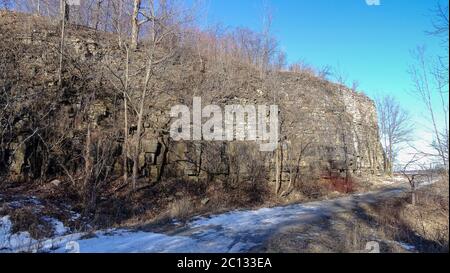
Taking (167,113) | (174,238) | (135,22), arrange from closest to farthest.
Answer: (174,238) < (135,22) < (167,113)

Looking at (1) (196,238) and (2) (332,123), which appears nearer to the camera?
(1) (196,238)

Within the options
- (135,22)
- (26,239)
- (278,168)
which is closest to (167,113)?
(135,22)

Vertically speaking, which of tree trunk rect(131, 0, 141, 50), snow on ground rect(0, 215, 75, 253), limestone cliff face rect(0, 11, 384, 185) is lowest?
snow on ground rect(0, 215, 75, 253)

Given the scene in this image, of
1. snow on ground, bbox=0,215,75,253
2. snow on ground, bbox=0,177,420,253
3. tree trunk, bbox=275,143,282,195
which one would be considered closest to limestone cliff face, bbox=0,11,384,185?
tree trunk, bbox=275,143,282,195

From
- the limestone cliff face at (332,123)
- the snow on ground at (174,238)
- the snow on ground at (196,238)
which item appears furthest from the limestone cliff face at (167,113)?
the snow on ground at (196,238)

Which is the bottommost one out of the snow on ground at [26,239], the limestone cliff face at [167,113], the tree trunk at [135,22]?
the snow on ground at [26,239]

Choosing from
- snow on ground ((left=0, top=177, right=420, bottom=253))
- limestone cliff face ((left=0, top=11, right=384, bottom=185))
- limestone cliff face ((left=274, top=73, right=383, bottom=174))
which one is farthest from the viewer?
limestone cliff face ((left=274, top=73, right=383, bottom=174))

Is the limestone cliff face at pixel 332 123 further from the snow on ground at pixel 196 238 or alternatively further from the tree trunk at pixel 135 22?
the snow on ground at pixel 196 238

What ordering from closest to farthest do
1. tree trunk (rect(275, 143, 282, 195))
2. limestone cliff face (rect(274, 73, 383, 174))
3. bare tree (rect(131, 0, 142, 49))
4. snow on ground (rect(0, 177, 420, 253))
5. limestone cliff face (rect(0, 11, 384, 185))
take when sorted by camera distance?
snow on ground (rect(0, 177, 420, 253)) → limestone cliff face (rect(0, 11, 384, 185)) → bare tree (rect(131, 0, 142, 49)) → tree trunk (rect(275, 143, 282, 195)) → limestone cliff face (rect(274, 73, 383, 174))

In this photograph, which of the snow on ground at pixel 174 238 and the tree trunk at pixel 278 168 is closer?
the snow on ground at pixel 174 238

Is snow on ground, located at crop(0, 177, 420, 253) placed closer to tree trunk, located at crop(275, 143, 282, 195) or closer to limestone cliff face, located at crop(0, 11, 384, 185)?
limestone cliff face, located at crop(0, 11, 384, 185)

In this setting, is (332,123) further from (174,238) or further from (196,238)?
(174,238)

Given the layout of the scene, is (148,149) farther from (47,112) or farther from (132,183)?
(47,112)
